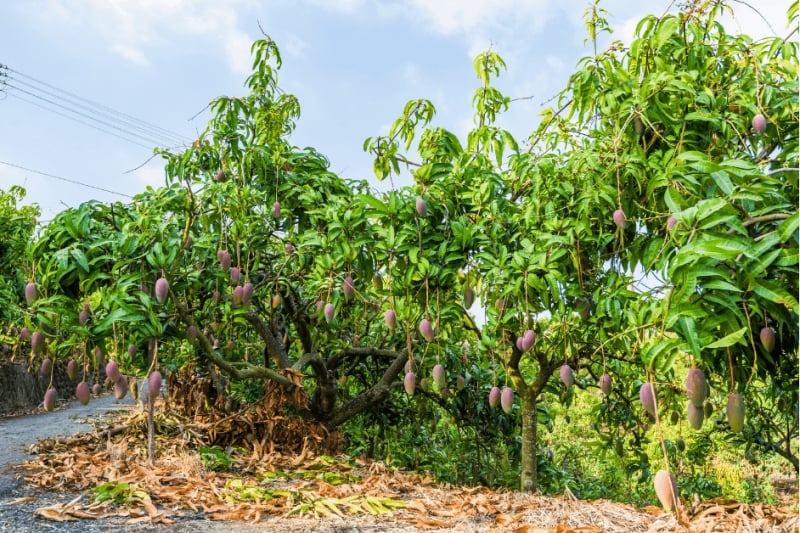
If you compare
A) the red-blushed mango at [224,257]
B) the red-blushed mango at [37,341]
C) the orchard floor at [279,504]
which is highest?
the red-blushed mango at [224,257]

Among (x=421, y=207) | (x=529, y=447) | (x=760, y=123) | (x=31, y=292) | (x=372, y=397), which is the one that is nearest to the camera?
(x=760, y=123)

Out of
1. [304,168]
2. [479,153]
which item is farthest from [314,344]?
[479,153]

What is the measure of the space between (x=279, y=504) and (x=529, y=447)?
1.55 metres

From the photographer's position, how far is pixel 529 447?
3.44m

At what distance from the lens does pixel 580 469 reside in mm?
6238

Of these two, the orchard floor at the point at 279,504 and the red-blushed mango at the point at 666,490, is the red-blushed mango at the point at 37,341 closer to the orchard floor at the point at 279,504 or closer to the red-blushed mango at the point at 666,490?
the orchard floor at the point at 279,504

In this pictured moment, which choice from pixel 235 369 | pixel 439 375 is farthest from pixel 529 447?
pixel 235 369

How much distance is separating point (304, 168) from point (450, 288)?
1.55m

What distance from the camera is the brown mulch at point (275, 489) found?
85.3 inches

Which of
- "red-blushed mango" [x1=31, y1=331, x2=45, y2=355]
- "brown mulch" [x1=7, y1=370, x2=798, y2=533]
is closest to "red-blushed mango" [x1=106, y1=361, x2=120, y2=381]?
"red-blushed mango" [x1=31, y1=331, x2=45, y2=355]

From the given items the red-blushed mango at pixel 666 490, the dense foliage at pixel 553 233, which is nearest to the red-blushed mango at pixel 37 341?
the dense foliage at pixel 553 233

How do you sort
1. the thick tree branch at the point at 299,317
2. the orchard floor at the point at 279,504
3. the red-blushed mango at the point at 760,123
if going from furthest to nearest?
the thick tree branch at the point at 299,317, the orchard floor at the point at 279,504, the red-blushed mango at the point at 760,123

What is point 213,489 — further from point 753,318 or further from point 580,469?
point 580,469

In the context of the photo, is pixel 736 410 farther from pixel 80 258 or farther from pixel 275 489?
pixel 80 258
